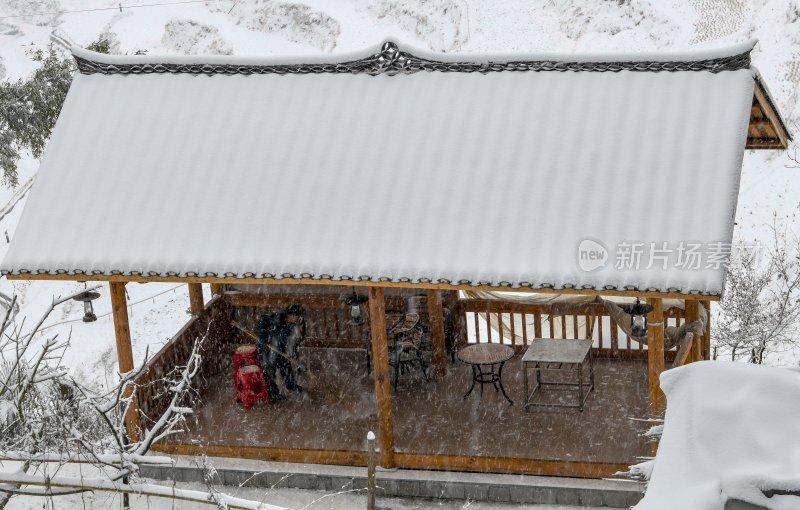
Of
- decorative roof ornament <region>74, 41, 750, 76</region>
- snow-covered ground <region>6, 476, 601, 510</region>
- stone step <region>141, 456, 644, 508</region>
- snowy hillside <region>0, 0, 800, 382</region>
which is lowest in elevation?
snow-covered ground <region>6, 476, 601, 510</region>

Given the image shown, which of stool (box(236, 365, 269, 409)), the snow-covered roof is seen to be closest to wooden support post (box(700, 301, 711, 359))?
the snow-covered roof

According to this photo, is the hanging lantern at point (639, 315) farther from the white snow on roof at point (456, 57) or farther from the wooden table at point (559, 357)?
the white snow on roof at point (456, 57)

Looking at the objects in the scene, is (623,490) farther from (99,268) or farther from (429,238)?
(99,268)

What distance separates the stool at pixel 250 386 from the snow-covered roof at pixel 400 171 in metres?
2.39

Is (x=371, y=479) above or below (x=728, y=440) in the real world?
below

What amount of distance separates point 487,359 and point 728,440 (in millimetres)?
7366

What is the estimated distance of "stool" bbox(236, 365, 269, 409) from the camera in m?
12.3

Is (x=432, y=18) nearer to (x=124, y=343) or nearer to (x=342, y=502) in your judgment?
(x=124, y=343)

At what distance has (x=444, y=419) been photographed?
38.4ft

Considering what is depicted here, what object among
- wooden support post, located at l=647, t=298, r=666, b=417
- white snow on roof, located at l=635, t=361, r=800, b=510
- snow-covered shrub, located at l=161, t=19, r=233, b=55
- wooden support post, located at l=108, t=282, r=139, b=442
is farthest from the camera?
snow-covered shrub, located at l=161, t=19, r=233, b=55

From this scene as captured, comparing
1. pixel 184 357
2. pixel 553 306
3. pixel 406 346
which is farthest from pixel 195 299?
pixel 553 306
